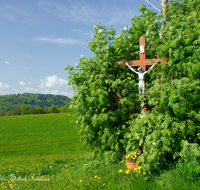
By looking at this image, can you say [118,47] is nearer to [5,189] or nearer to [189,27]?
[189,27]

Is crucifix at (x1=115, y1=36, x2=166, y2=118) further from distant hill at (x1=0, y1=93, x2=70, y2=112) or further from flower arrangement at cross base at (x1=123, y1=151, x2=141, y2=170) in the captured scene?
distant hill at (x1=0, y1=93, x2=70, y2=112)

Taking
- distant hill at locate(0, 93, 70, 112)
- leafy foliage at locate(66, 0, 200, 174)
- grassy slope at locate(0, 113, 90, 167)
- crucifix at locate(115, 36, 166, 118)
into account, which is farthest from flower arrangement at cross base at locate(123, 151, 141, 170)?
distant hill at locate(0, 93, 70, 112)

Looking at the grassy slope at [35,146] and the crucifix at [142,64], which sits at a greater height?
the crucifix at [142,64]

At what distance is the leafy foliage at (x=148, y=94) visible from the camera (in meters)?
5.07

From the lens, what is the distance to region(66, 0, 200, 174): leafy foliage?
5.07 meters

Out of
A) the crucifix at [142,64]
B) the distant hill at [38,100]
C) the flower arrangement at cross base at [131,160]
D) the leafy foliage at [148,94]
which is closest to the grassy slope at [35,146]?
the leafy foliage at [148,94]

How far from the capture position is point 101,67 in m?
6.68

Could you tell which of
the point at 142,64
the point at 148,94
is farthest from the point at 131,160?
the point at 142,64

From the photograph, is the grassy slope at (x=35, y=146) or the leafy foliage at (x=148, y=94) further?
the grassy slope at (x=35, y=146)

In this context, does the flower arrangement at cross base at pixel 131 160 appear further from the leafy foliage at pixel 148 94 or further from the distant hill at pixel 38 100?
the distant hill at pixel 38 100

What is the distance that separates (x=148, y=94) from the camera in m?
6.11

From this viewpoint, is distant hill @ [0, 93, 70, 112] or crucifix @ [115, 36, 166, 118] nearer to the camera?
crucifix @ [115, 36, 166, 118]

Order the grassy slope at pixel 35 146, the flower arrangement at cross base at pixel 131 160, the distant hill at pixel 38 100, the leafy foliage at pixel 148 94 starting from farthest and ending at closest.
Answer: the distant hill at pixel 38 100
the grassy slope at pixel 35 146
the flower arrangement at cross base at pixel 131 160
the leafy foliage at pixel 148 94

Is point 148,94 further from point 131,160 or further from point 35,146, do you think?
point 35,146
